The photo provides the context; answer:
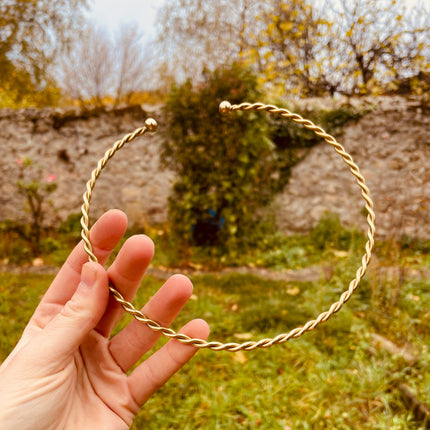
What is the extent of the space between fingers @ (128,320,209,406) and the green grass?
0.97 metres

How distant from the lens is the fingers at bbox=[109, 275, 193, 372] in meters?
1.88

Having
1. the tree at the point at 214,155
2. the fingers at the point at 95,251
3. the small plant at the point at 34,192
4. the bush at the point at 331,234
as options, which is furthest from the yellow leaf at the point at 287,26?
the fingers at the point at 95,251

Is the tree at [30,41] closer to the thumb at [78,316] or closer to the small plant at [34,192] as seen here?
the small plant at [34,192]

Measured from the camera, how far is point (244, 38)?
11.6 metres

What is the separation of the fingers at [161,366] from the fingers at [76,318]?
0.45 meters

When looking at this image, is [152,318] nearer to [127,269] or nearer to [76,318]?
[127,269]

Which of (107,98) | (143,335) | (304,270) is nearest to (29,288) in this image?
(143,335)

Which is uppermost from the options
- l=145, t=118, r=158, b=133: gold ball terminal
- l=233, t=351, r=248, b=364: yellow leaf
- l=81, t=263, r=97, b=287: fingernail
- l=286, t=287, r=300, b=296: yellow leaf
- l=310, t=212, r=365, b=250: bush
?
l=145, t=118, r=158, b=133: gold ball terminal

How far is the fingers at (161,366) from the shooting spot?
6.11 feet

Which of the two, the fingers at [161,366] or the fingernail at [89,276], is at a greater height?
the fingernail at [89,276]

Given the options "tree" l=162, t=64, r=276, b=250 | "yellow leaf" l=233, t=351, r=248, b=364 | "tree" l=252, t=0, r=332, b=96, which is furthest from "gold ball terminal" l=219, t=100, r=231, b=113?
"tree" l=252, t=0, r=332, b=96

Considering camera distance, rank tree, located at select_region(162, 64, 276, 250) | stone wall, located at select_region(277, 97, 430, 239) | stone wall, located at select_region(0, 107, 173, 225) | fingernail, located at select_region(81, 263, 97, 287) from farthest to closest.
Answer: stone wall, located at select_region(0, 107, 173, 225) → stone wall, located at select_region(277, 97, 430, 239) → tree, located at select_region(162, 64, 276, 250) → fingernail, located at select_region(81, 263, 97, 287)

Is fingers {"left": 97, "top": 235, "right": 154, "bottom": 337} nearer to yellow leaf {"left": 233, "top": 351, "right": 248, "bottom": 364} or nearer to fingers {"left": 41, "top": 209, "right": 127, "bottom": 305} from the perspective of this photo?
fingers {"left": 41, "top": 209, "right": 127, "bottom": 305}

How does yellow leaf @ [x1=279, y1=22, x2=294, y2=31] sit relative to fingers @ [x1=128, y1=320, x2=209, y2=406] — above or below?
above
